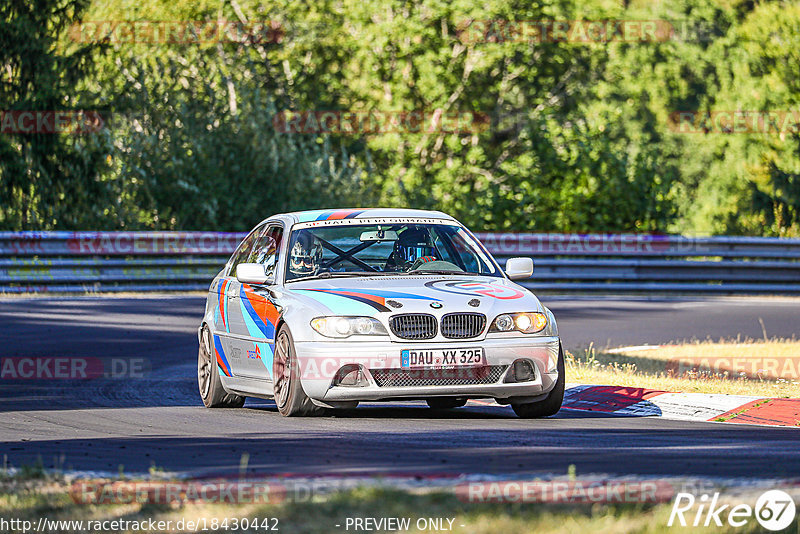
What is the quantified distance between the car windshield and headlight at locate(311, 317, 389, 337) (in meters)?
0.93

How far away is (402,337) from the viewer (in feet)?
32.2

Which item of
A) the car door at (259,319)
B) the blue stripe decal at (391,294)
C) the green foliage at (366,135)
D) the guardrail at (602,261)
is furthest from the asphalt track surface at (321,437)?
the green foliage at (366,135)

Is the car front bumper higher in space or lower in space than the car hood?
lower

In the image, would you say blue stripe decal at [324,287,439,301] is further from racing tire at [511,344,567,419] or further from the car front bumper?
racing tire at [511,344,567,419]

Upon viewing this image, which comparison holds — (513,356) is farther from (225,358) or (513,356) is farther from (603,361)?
(603,361)

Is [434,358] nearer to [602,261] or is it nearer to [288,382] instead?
[288,382]

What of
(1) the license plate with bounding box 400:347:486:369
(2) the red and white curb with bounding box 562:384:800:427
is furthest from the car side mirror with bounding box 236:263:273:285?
(2) the red and white curb with bounding box 562:384:800:427

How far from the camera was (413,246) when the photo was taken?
11273mm

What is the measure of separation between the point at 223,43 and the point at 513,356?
116 feet

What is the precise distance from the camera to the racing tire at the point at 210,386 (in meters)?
11.6

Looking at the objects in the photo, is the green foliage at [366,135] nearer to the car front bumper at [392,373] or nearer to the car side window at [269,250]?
the car side window at [269,250]

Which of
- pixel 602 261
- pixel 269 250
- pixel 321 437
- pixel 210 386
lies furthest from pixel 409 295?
pixel 602 261

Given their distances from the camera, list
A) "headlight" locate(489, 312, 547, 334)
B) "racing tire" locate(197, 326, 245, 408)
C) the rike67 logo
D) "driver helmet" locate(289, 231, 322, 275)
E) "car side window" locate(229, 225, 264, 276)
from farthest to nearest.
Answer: "car side window" locate(229, 225, 264, 276)
"racing tire" locate(197, 326, 245, 408)
"driver helmet" locate(289, 231, 322, 275)
"headlight" locate(489, 312, 547, 334)
the rike67 logo

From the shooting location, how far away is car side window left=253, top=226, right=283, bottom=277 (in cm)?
1129
